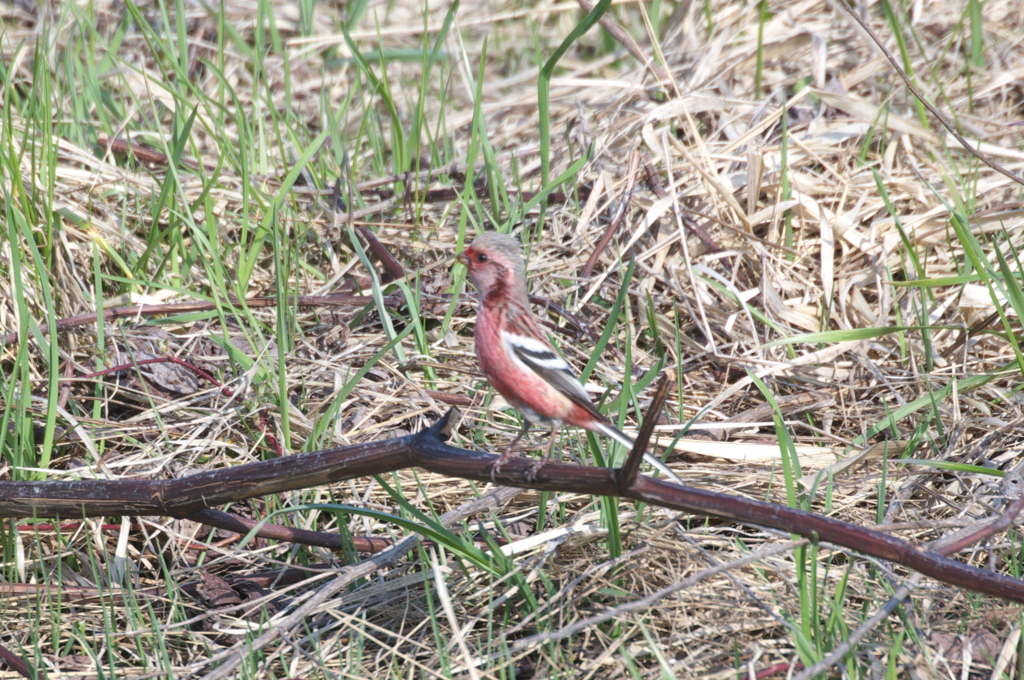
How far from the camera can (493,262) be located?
359 cm

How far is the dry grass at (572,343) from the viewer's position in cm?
307

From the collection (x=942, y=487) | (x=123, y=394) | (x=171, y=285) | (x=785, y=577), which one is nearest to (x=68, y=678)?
(x=123, y=394)

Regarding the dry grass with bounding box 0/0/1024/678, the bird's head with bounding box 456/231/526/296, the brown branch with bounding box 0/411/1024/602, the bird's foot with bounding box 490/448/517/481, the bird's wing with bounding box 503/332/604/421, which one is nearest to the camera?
the brown branch with bounding box 0/411/1024/602

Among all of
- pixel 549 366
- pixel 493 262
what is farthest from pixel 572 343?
pixel 549 366

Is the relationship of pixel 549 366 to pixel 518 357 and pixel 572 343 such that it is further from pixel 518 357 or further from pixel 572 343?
pixel 572 343

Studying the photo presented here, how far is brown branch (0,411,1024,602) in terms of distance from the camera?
95.3 inches

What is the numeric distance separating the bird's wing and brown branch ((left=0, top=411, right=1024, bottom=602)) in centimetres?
36

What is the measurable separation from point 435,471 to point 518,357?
2.43ft

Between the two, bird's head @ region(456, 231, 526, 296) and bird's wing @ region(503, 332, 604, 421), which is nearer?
bird's wing @ region(503, 332, 604, 421)

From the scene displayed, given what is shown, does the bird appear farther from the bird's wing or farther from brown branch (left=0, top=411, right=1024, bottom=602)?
brown branch (left=0, top=411, right=1024, bottom=602)

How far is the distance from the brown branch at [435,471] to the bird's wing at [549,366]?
1.16 ft

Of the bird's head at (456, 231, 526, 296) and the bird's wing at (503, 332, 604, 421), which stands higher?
the bird's head at (456, 231, 526, 296)

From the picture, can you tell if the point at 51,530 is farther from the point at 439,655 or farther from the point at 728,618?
the point at 728,618

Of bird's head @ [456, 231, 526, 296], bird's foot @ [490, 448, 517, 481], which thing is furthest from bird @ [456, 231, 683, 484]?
bird's foot @ [490, 448, 517, 481]
